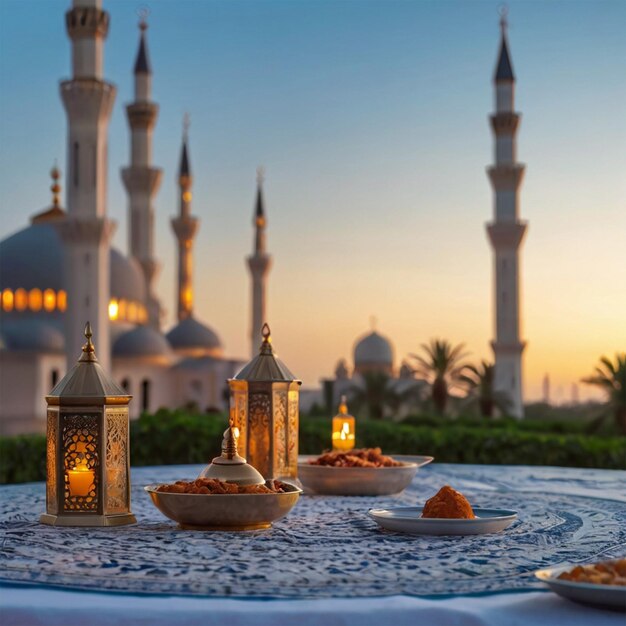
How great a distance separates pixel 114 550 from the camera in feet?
8.21

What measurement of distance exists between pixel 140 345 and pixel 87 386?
2240 cm

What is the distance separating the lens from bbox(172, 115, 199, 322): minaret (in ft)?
94.9

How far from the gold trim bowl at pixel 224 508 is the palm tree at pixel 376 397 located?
17012 mm

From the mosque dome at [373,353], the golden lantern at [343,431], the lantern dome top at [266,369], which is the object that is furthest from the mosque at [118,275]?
the lantern dome top at [266,369]

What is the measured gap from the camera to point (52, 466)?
3.00m

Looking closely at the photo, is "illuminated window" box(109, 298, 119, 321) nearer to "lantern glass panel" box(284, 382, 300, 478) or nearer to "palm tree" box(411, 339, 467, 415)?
"palm tree" box(411, 339, 467, 415)

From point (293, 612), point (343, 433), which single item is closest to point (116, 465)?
point (293, 612)

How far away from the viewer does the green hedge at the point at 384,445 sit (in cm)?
745

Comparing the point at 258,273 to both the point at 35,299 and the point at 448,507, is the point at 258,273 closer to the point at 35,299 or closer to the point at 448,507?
the point at 35,299

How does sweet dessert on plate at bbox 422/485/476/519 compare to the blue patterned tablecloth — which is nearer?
the blue patterned tablecloth

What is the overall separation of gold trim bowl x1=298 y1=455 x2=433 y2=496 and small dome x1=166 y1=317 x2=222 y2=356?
25.8m

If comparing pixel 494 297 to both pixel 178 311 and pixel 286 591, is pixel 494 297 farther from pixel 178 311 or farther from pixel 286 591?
pixel 286 591

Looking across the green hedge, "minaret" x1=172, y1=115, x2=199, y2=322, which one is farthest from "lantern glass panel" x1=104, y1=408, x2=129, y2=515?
"minaret" x1=172, y1=115, x2=199, y2=322

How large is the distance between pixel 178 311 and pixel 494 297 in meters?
11.1
